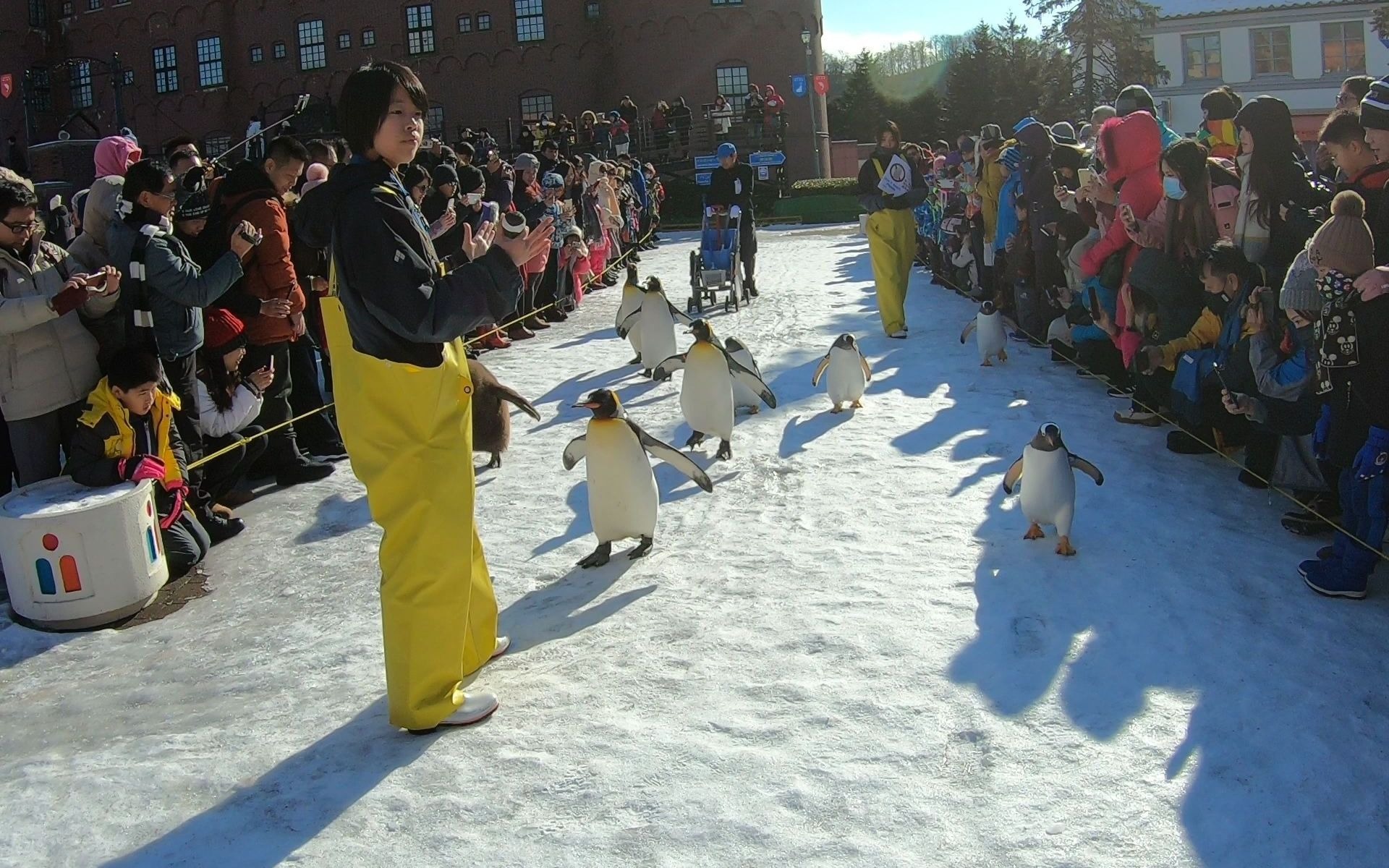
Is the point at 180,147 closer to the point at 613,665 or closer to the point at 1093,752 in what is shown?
the point at 613,665

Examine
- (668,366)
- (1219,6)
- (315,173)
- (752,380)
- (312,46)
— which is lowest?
(752,380)

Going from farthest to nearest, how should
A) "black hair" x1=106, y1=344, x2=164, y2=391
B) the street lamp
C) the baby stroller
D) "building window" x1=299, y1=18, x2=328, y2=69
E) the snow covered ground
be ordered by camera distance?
"building window" x1=299, y1=18, x2=328, y2=69 → the street lamp → the baby stroller → "black hair" x1=106, y1=344, x2=164, y2=391 → the snow covered ground

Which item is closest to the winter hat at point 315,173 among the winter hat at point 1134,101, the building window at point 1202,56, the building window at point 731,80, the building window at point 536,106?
the winter hat at point 1134,101

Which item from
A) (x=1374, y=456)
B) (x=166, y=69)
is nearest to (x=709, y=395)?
(x=1374, y=456)

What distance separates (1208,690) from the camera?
394 cm

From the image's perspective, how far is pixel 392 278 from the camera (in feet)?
11.3

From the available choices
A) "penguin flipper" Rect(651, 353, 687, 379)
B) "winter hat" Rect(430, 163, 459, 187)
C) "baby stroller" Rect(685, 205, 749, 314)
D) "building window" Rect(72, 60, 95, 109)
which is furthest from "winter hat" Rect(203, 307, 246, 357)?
"building window" Rect(72, 60, 95, 109)

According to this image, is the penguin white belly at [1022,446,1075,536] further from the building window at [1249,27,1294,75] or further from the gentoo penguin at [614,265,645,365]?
the building window at [1249,27,1294,75]

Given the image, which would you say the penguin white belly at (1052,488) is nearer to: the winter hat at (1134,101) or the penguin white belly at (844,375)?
the penguin white belly at (844,375)

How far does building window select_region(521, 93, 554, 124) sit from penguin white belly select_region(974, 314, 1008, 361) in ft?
110

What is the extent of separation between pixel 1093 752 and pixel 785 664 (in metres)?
1.11

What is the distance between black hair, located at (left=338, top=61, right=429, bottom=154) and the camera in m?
3.58

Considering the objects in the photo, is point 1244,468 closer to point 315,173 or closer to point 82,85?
point 315,173

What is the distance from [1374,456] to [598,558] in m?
3.21
